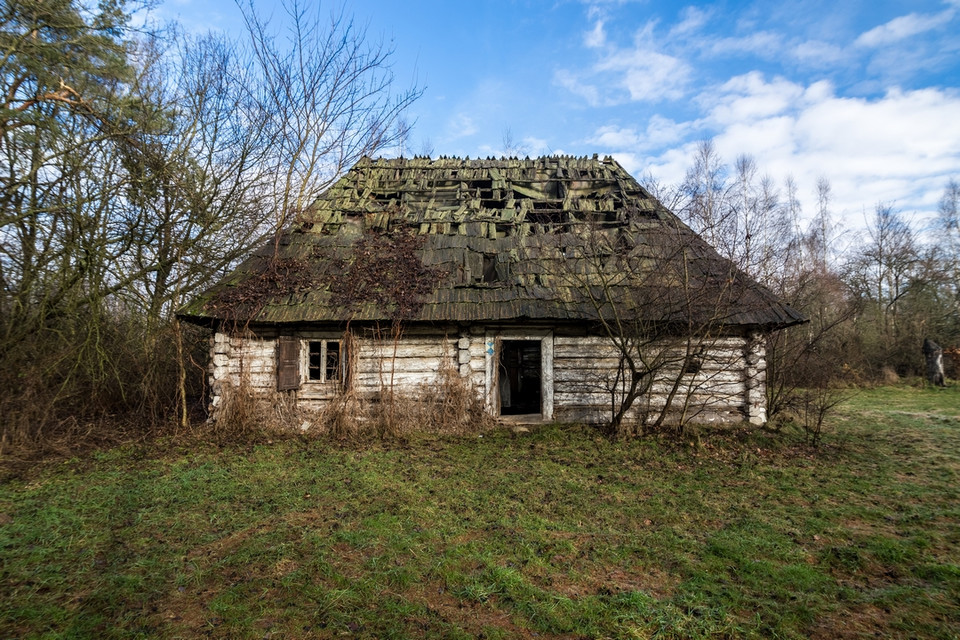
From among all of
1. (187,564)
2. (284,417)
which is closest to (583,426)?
(284,417)

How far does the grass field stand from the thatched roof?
104 inches

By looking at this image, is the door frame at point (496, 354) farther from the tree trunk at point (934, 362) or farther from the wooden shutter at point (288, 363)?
the tree trunk at point (934, 362)

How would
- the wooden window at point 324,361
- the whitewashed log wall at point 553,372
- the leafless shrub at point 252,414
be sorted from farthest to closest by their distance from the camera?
the wooden window at point 324,361 < the whitewashed log wall at point 553,372 < the leafless shrub at point 252,414

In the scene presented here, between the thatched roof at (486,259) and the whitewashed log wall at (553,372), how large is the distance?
2.08 feet

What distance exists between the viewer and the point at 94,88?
7480 mm

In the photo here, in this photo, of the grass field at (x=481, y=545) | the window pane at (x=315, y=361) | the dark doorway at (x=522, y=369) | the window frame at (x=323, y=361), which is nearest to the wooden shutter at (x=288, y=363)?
the window frame at (x=323, y=361)

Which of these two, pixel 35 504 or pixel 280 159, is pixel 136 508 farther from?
pixel 280 159

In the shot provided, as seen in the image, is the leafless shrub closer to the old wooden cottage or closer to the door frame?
the old wooden cottage

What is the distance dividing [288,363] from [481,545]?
Result: 20.0 feet

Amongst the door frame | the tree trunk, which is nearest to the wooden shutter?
the door frame

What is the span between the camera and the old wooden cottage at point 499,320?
8.35 meters

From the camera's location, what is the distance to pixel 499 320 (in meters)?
8.60

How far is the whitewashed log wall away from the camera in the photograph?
900 cm

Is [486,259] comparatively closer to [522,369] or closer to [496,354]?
[496,354]
